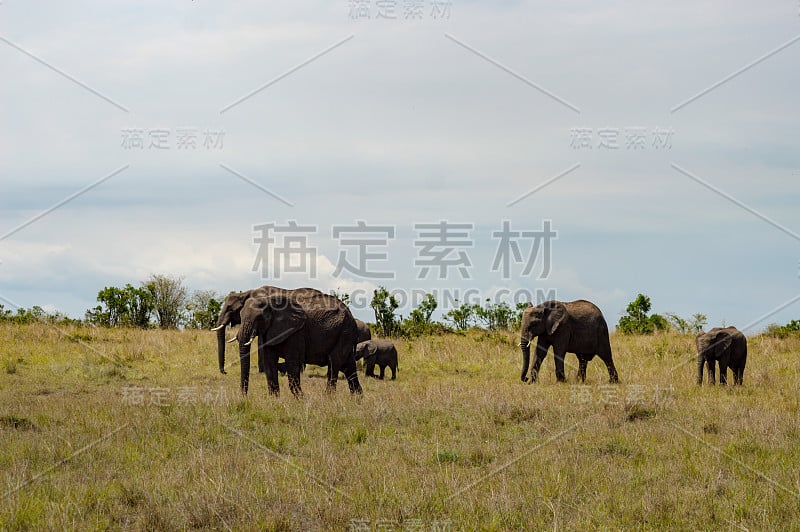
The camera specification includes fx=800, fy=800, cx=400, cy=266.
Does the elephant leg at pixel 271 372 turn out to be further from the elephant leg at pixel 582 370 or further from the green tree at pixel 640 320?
the green tree at pixel 640 320

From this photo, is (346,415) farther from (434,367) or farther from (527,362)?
(434,367)

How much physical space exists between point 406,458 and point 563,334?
1141 cm

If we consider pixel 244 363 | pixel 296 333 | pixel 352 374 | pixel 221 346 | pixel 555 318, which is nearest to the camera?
pixel 296 333

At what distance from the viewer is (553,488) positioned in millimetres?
8875

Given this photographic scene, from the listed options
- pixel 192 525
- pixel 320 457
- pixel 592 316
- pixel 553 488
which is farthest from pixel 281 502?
pixel 592 316

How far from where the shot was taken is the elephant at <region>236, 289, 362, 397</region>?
15.7 metres

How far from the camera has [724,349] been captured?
19.0 metres

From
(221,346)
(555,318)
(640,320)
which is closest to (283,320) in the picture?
(221,346)

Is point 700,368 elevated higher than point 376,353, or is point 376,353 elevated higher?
point 376,353

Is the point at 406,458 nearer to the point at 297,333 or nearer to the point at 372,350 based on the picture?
the point at 297,333

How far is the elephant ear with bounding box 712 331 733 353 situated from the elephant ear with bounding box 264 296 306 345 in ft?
32.7

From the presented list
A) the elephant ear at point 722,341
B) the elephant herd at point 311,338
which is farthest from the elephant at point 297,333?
the elephant ear at point 722,341

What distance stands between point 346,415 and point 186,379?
898cm

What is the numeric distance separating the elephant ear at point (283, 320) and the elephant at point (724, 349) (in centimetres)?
984
